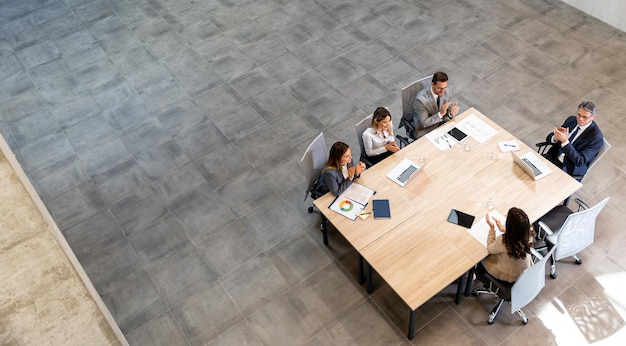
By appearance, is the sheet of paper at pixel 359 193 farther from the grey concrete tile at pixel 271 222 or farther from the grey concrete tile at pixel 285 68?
the grey concrete tile at pixel 285 68

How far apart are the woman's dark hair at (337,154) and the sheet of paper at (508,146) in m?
1.68

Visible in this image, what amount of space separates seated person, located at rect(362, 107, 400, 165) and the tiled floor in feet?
3.30

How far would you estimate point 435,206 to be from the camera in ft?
17.1

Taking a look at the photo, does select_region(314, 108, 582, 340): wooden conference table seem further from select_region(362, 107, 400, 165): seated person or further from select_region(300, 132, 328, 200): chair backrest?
select_region(300, 132, 328, 200): chair backrest

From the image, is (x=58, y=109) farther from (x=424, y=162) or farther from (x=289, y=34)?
(x=424, y=162)

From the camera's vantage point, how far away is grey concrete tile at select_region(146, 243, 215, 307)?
567cm

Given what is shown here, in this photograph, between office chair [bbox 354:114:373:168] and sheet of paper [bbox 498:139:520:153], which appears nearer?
sheet of paper [bbox 498:139:520:153]

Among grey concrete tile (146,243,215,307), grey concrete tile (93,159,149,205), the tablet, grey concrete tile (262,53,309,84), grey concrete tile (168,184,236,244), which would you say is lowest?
grey concrete tile (93,159,149,205)

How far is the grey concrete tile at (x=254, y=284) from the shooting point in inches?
218

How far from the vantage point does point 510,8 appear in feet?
29.7

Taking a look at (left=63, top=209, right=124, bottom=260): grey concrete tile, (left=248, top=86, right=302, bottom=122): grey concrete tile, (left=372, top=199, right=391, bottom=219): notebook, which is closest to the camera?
(left=372, top=199, right=391, bottom=219): notebook

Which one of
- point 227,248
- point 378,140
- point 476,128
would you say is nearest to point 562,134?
point 476,128

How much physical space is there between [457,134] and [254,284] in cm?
270

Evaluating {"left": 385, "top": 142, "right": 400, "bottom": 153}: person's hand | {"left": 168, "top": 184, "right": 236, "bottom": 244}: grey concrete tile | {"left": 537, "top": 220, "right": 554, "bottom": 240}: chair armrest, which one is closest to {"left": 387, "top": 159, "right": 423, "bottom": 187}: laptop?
{"left": 385, "top": 142, "right": 400, "bottom": 153}: person's hand
